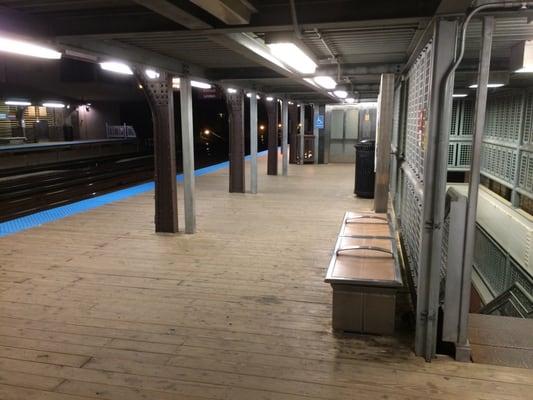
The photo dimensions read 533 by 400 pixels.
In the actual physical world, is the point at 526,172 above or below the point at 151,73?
below

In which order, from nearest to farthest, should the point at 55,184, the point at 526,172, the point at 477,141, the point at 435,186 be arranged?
the point at 477,141 → the point at 435,186 → the point at 526,172 → the point at 55,184

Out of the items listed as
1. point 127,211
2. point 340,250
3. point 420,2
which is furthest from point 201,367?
point 127,211

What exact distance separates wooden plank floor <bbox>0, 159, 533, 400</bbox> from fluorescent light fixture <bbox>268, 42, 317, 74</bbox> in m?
2.51

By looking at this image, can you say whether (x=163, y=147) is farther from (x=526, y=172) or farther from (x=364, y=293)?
(x=526, y=172)

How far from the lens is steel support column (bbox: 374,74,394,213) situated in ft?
24.5

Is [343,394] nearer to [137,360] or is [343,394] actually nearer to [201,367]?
[201,367]

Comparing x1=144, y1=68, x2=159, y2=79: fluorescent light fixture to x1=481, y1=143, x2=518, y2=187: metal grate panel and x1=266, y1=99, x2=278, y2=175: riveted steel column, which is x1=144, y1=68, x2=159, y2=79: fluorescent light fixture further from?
x1=266, y1=99, x2=278, y2=175: riveted steel column

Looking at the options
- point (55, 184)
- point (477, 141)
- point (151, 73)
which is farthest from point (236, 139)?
point (477, 141)

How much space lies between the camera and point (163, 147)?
693 cm

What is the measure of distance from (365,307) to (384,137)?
462 centimetres

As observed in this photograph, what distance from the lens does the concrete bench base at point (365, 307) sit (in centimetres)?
375

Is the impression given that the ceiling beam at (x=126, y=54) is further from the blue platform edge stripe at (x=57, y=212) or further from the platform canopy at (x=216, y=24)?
the blue platform edge stripe at (x=57, y=212)

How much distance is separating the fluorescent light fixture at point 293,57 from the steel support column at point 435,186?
1.45 metres

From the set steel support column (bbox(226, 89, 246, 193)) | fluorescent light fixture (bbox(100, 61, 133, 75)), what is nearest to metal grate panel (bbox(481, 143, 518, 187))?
steel support column (bbox(226, 89, 246, 193))
